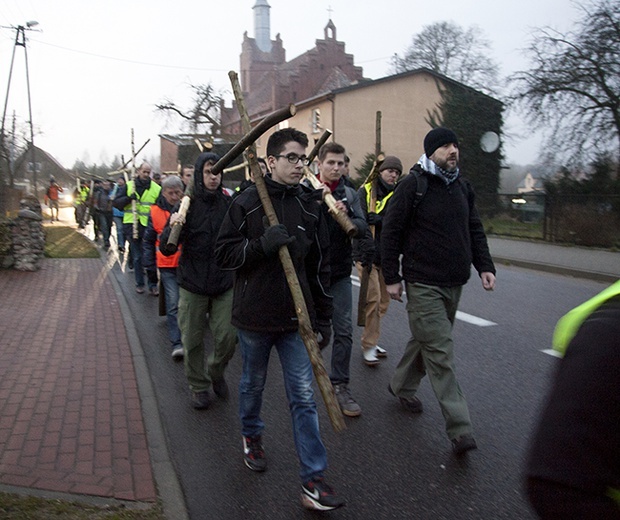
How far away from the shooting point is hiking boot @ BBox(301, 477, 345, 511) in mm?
3271

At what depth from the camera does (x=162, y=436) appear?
14.4ft

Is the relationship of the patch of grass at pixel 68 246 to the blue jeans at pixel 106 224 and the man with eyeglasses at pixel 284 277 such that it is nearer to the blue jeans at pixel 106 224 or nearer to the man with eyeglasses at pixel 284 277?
the blue jeans at pixel 106 224

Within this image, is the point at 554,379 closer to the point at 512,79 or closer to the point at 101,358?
the point at 101,358

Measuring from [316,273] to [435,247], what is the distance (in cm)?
95

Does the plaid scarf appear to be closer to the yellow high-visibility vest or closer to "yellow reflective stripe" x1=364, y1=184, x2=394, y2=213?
"yellow reflective stripe" x1=364, y1=184, x2=394, y2=213

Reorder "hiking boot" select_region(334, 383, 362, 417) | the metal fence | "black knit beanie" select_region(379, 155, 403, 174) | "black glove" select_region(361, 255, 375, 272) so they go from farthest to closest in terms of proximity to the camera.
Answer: the metal fence, "black knit beanie" select_region(379, 155, 403, 174), "black glove" select_region(361, 255, 375, 272), "hiking boot" select_region(334, 383, 362, 417)

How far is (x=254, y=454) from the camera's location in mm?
3893

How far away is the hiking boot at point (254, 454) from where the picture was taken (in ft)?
12.7

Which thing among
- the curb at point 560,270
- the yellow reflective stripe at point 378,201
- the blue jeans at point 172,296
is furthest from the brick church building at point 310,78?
the yellow reflective stripe at point 378,201

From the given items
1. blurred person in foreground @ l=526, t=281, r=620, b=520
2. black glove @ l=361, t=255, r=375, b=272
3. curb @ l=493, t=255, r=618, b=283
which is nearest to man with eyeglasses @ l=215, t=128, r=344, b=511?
black glove @ l=361, t=255, r=375, b=272

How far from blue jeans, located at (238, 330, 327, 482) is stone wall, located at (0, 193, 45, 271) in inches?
383

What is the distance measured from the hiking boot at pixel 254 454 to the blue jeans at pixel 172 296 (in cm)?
272

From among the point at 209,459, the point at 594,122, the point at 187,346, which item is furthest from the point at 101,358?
the point at 594,122

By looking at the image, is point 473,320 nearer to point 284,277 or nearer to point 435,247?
point 435,247
